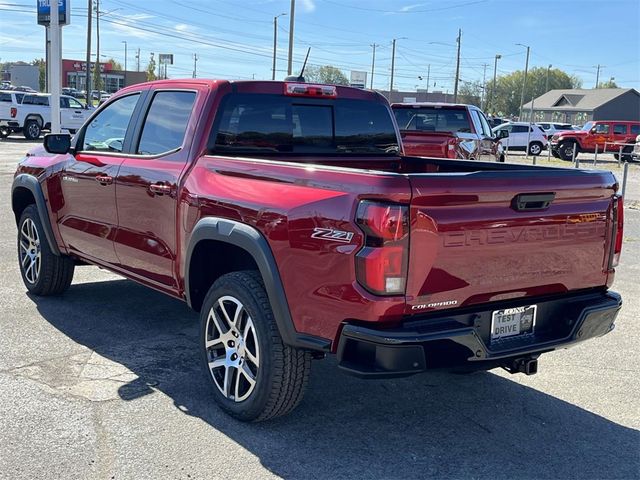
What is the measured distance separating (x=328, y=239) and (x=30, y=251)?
4176 mm

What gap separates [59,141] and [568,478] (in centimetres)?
446

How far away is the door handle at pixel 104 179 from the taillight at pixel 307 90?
1.46m

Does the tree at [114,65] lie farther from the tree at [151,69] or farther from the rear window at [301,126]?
the rear window at [301,126]

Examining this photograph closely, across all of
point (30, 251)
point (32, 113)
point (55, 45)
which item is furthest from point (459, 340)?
point (32, 113)

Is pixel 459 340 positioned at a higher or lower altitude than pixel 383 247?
lower

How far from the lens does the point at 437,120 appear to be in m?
13.9

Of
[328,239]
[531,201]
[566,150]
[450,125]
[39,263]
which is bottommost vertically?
[39,263]

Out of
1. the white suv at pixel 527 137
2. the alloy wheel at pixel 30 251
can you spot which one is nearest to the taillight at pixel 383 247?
the alloy wheel at pixel 30 251

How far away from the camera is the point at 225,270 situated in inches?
175

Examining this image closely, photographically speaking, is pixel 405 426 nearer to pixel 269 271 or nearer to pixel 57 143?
pixel 269 271

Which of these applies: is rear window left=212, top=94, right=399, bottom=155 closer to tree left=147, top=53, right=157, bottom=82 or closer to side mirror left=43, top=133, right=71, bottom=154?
side mirror left=43, top=133, right=71, bottom=154

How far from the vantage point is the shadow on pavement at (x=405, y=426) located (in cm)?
360

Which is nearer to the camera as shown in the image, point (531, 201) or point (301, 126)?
point (531, 201)

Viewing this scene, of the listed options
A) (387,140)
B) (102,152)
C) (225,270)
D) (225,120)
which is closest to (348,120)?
(387,140)
